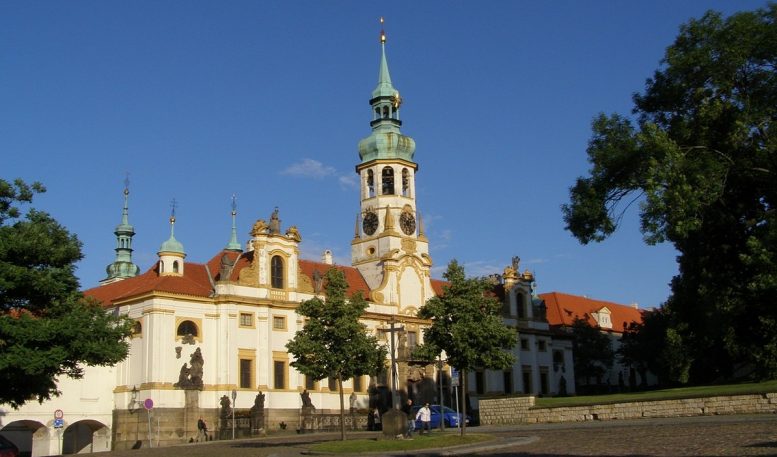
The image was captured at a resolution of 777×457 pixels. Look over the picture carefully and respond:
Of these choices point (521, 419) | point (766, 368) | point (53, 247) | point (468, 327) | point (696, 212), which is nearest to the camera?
point (696, 212)

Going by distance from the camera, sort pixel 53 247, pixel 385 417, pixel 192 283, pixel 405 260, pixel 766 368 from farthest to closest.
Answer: pixel 405 260
pixel 192 283
pixel 766 368
pixel 385 417
pixel 53 247

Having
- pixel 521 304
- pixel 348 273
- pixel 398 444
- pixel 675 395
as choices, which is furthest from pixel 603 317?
pixel 398 444

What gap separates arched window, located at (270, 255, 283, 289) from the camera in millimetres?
60562

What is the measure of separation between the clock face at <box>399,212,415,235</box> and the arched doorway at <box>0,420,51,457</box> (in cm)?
3183

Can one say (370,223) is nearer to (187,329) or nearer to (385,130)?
(385,130)

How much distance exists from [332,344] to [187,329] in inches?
779

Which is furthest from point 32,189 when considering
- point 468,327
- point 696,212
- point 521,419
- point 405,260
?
point 405,260

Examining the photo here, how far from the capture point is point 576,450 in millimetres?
24219

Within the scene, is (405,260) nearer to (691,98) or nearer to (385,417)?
(385,417)

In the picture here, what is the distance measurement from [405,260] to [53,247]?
41471 mm

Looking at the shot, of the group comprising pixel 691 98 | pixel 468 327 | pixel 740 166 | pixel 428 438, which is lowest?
pixel 428 438

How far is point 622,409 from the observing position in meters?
39.7

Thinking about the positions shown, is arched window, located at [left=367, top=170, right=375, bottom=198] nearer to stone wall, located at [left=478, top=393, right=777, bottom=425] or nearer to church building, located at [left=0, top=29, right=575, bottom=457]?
church building, located at [left=0, top=29, right=575, bottom=457]

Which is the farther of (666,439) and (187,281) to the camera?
(187,281)
